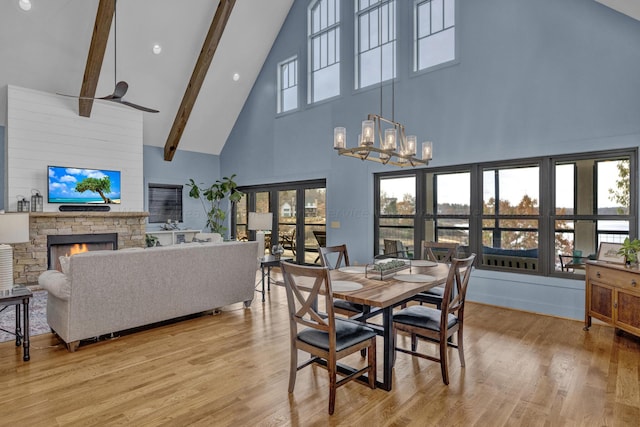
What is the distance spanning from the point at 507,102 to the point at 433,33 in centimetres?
173

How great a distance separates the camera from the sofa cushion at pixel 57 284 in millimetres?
3244

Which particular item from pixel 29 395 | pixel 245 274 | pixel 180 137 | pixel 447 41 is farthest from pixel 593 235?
pixel 180 137

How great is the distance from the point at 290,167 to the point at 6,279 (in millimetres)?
5333

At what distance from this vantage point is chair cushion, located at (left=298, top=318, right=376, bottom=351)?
2.38m

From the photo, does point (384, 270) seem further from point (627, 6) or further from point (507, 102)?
point (627, 6)

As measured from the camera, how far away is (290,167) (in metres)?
7.70

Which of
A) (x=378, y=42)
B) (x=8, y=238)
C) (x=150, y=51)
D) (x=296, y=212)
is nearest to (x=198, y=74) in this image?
(x=150, y=51)

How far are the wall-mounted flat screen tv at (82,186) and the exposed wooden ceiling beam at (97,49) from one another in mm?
1226

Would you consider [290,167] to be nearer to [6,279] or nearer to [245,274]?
[245,274]

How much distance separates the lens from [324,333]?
8.25ft

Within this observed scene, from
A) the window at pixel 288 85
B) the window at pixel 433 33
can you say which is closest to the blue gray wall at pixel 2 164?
the window at pixel 288 85

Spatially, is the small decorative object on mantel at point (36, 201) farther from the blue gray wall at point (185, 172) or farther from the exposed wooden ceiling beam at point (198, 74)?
the exposed wooden ceiling beam at point (198, 74)

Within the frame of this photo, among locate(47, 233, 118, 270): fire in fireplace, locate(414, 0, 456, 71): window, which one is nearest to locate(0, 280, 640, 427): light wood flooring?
locate(47, 233, 118, 270): fire in fireplace

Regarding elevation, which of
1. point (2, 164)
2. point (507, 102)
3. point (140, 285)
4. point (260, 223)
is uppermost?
point (507, 102)
